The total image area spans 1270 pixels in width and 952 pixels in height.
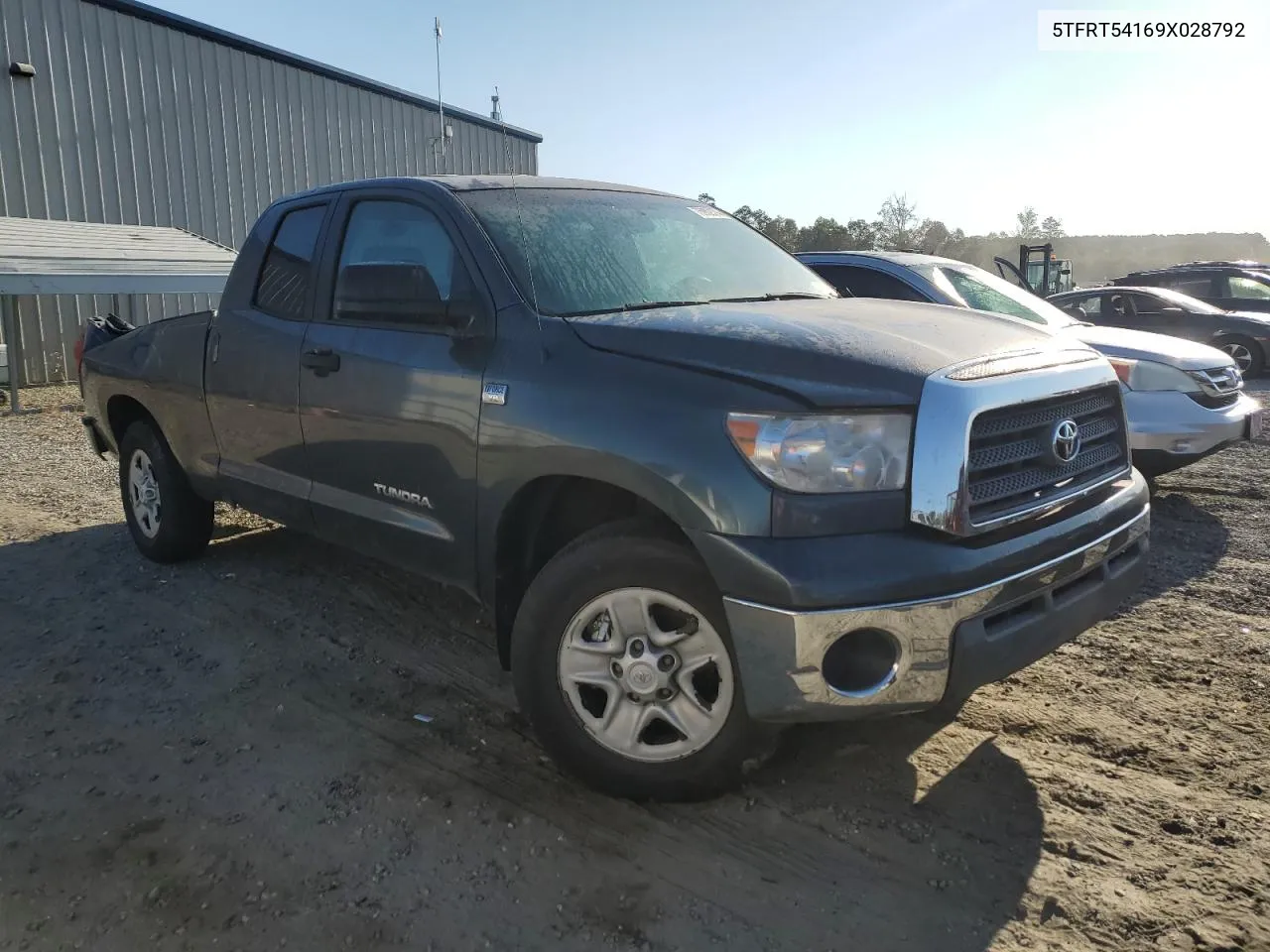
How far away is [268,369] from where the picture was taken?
4.11 m

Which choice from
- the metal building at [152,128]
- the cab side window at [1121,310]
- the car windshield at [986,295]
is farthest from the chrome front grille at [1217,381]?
the metal building at [152,128]

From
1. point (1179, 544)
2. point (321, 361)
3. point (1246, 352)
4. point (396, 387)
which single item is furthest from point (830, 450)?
point (1246, 352)

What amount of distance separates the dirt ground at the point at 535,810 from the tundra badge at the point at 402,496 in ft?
2.51

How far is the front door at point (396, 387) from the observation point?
326cm

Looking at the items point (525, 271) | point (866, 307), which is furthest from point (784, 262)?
point (525, 271)

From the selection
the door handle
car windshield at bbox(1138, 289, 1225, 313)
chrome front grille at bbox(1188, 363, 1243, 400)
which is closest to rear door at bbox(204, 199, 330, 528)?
the door handle

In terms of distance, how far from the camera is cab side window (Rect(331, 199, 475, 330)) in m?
3.36

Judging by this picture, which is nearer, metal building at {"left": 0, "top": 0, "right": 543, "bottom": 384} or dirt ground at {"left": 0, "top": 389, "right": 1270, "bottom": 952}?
dirt ground at {"left": 0, "top": 389, "right": 1270, "bottom": 952}

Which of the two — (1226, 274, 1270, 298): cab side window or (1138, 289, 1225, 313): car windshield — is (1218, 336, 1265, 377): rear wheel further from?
(1226, 274, 1270, 298): cab side window

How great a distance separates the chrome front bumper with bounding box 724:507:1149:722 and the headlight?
402 centimetres

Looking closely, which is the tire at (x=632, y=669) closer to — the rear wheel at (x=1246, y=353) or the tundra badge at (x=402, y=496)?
the tundra badge at (x=402, y=496)

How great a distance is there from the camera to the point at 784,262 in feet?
13.8

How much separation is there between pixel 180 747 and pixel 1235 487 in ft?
22.8

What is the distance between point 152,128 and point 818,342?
Answer: 15696 mm
